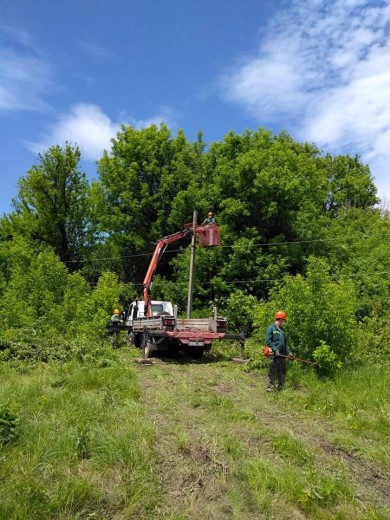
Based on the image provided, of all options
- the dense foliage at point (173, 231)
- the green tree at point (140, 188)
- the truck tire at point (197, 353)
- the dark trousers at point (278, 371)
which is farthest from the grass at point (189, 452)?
the green tree at point (140, 188)

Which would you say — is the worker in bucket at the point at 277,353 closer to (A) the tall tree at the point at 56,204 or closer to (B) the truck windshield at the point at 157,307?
(B) the truck windshield at the point at 157,307

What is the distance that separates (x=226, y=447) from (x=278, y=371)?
4861mm

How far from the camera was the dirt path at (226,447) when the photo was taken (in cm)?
474

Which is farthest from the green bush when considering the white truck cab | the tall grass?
the white truck cab

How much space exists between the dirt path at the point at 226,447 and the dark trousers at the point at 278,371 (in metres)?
0.44

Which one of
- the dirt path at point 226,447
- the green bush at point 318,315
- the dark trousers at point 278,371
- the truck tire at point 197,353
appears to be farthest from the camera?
the truck tire at point 197,353

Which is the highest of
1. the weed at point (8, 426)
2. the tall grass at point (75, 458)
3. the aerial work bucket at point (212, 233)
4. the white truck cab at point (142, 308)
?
the aerial work bucket at point (212, 233)

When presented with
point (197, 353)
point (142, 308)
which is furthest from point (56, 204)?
point (197, 353)

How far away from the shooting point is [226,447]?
236 inches

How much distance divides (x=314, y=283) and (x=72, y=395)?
6368 millimetres

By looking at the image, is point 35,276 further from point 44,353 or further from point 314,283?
point 314,283

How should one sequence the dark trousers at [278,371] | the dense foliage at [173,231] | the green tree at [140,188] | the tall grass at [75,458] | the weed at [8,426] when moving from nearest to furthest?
1. the tall grass at [75,458]
2. the weed at [8,426]
3. the dark trousers at [278,371]
4. the dense foliage at [173,231]
5. the green tree at [140,188]

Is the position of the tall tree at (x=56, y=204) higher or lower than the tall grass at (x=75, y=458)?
higher

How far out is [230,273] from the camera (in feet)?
89.2
